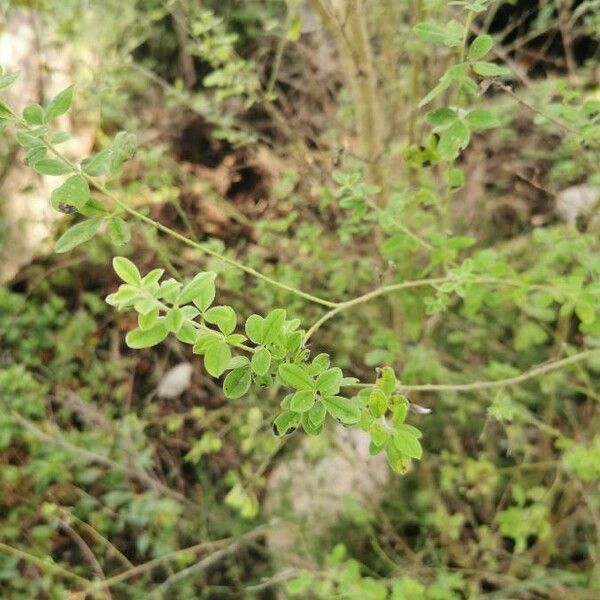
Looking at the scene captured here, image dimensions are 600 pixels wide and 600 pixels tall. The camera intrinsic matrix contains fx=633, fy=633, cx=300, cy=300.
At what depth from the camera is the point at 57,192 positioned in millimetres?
892

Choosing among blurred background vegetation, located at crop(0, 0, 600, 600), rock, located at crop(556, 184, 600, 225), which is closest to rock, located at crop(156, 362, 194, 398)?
blurred background vegetation, located at crop(0, 0, 600, 600)

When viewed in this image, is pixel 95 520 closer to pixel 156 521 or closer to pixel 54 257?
pixel 156 521

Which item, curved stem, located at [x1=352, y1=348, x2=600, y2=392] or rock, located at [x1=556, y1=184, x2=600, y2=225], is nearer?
curved stem, located at [x1=352, y1=348, x2=600, y2=392]

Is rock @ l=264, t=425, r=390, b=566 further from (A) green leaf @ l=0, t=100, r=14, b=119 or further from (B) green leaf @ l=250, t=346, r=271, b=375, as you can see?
(A) green leaf @ l=0, t=100, r=14, b=119

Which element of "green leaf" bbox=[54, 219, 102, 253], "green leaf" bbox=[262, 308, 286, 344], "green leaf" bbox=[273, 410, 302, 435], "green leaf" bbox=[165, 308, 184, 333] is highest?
"green leaf" bbox=[54, 219, 102, 253]

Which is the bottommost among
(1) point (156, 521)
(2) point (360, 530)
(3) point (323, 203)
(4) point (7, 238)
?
(2) point (360, 530)

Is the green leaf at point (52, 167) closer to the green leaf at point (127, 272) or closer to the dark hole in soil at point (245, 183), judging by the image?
the green leaf at point (127, 272)

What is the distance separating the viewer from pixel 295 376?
2.71 feet

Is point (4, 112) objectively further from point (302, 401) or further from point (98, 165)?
point (302, 401)

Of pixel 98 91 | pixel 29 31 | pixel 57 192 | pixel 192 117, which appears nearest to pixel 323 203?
pixel 98 91

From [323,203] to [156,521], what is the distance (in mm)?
1369

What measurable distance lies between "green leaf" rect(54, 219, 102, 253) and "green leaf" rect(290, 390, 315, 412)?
1.25 feet

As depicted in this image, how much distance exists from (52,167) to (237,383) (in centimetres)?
40

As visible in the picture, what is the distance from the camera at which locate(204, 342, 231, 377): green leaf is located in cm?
83
